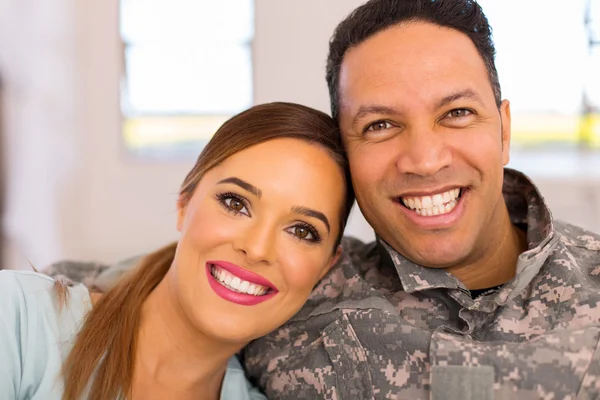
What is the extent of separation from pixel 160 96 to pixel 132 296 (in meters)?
2.17

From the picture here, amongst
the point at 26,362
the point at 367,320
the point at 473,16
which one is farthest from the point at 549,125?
the point at 26,362

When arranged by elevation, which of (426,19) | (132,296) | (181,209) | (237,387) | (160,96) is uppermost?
(426,19)

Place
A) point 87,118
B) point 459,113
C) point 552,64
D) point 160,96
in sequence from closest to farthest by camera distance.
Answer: point 459,113
point 552,64
point 87,118
point 160,96

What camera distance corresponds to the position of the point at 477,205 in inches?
54.7

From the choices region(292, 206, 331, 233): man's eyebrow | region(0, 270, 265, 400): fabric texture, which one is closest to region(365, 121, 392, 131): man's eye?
region(292, 206, 331, 233): man's eyebrow

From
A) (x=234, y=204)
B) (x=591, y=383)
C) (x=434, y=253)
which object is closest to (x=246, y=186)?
(x=234, y=204)

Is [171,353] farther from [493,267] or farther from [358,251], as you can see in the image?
[493,267]

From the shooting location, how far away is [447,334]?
4.33ft

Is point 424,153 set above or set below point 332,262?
above

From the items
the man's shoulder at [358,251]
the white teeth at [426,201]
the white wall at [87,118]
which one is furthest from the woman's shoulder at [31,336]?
the white wall at [87,118]

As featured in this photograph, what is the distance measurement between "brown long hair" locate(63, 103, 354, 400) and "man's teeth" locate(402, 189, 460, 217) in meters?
0.17

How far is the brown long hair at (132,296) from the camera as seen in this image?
4.37ft

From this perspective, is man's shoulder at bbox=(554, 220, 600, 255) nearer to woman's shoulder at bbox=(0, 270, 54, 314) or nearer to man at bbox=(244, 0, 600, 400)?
man at bbox=(244, 0, 600, 400)

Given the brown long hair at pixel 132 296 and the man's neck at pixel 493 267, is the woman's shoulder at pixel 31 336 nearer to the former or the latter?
the brown long hair at pixel 132 296
